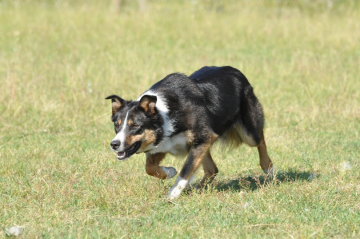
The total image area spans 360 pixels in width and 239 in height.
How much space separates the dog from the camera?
5.89 meters

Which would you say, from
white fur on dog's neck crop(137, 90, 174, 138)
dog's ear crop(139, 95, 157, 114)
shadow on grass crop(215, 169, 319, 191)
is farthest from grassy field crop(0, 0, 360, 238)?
dog's ear crop(139, 95, 157, 114)

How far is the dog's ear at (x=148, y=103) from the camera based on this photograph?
583 cm

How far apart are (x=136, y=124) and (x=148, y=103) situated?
24 cm

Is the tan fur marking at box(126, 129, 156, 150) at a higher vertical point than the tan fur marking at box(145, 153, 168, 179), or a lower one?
higher

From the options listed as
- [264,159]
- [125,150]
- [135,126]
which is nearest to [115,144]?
[125,150]

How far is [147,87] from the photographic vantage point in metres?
10.8

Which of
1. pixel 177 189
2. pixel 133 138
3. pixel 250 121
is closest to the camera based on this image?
pixel 133 138

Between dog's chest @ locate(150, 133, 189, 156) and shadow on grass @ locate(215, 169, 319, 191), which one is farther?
shadow on grass @ locate(215, 169, 319, 191)

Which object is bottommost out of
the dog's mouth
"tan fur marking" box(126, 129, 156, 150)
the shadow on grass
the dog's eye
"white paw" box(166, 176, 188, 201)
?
the shadow on grass

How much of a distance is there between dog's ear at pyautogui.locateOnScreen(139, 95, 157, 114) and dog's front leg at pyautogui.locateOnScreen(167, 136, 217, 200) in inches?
25.4

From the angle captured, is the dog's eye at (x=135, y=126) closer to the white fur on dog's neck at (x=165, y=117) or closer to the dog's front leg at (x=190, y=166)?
the white fur on dog's neck at (x=165, y=117)

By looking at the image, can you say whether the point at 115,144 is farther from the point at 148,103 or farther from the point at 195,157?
the point at 195,157

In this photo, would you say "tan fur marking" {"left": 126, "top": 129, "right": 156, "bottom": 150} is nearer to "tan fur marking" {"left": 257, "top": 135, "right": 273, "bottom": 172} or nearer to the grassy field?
the grassy field

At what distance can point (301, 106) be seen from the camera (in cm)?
1008
